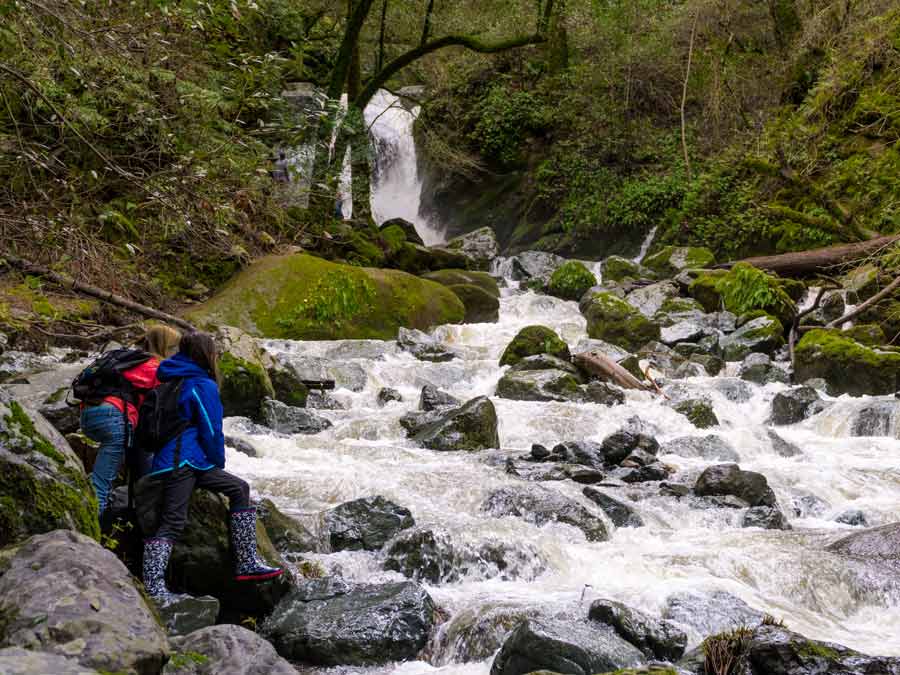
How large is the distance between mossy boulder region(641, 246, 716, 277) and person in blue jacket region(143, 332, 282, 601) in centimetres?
1436

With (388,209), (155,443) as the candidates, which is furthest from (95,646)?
(388,209)

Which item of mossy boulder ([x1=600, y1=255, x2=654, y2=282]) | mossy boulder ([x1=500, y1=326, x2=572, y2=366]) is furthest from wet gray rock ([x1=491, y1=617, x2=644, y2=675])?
mossy boulder ([x1=600, y1=255, x2=654, y2=282])

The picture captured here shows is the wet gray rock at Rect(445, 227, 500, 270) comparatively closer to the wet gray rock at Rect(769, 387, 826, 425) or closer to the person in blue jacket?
the wet gray rock at Rect(769, 387, 826, 425)

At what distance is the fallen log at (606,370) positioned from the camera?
35.4ft

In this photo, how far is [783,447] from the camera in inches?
350

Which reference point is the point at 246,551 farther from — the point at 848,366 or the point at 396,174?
the point at 396,174

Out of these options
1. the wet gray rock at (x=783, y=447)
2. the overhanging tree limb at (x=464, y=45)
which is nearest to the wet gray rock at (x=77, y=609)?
the wet gray rock at (x=783, y=447)

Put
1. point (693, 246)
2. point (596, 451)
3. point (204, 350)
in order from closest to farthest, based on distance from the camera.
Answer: point (204, 350), point (596, 451), point (693, 246)

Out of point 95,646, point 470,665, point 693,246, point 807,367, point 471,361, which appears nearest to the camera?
point 95,646

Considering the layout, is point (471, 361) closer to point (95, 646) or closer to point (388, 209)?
point (95, 646)

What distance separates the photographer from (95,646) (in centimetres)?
280

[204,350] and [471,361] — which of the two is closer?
[204,350]

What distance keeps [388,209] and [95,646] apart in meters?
23.9

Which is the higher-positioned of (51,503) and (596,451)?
(51,503)
